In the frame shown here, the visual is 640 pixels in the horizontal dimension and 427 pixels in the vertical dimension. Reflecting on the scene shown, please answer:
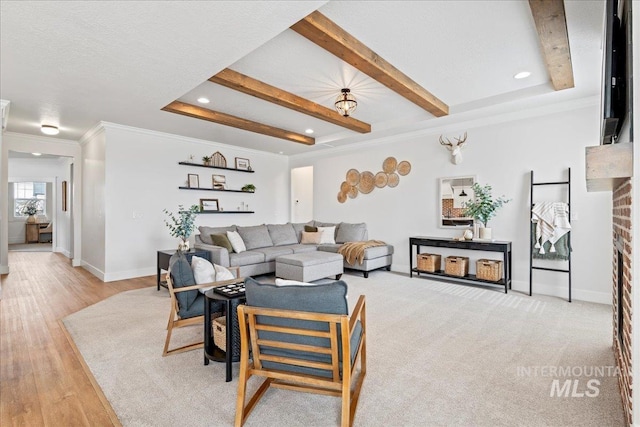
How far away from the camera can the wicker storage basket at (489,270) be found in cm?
453

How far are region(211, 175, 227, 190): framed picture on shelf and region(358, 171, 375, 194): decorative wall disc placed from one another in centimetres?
288

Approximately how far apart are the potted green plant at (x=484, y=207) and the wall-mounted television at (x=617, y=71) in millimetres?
3222

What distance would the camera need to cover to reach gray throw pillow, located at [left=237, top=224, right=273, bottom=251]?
17.9 feet

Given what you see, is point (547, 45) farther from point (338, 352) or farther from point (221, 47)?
point (338, 352)

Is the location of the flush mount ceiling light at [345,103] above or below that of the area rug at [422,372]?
above

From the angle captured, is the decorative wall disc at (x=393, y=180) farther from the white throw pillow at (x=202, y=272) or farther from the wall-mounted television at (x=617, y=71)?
the wall-mounted television at (x=617, y=71)

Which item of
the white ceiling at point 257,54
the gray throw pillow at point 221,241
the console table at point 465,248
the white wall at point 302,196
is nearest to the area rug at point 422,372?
the console table at point 465,248

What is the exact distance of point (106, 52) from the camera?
2.75 m

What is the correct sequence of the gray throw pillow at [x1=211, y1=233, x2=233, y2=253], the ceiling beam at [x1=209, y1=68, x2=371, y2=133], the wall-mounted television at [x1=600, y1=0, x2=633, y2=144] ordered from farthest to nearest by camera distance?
the gray throw pillow at [x1=211, y1=233, x2=233, y2=253], the ceiling beam at [x1=209, y1=68, x2=371, y2=133], the wall-mounted television at [x1=600, y1=0, x2=633, y2=144]

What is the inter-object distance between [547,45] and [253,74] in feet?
9.13

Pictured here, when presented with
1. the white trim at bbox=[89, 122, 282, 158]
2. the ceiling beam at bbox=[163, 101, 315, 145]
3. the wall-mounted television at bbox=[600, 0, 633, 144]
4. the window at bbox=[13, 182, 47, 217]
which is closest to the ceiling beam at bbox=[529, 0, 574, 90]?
the wall-mounted television at bbox=[600, 0, 633, 144]

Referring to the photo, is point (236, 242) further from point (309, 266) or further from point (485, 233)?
point (485, 233)

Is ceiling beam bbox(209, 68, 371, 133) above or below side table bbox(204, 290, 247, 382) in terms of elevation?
above

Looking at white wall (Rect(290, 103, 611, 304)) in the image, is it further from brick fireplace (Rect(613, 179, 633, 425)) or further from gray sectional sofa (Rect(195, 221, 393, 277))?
brick fireplace (Rect(613, 179, 633, 425))
